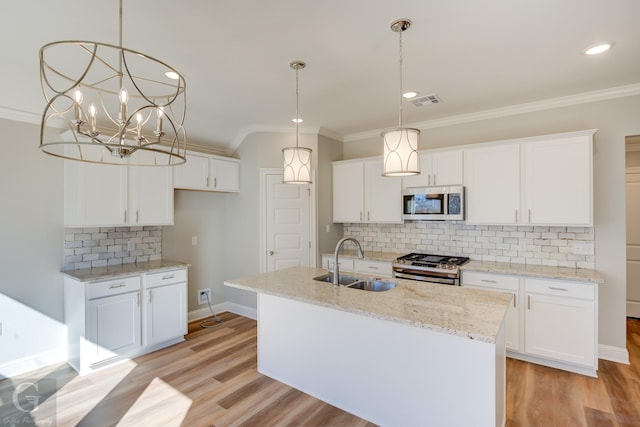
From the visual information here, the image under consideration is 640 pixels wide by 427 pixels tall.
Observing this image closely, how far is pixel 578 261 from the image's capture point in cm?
337

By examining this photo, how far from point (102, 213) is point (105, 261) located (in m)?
0.64

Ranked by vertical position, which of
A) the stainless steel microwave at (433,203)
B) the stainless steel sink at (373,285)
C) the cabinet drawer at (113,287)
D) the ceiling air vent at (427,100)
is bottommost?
the cabinet drawer at (113,287)

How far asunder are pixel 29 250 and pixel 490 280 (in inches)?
181

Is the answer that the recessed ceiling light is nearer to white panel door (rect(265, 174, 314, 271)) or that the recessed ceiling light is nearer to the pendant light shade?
the pendant light shade

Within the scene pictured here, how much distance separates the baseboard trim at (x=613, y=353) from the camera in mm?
3191

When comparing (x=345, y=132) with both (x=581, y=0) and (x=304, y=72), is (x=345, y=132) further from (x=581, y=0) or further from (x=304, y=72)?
(x=581, y=0)

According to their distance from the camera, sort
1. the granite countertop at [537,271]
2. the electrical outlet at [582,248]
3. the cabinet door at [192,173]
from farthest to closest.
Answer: the cabinet door at [192,173] → the electrical outlet at [582,248] → the granite countertop at [537,271]

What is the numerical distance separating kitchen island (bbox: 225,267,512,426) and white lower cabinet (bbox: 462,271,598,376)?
3.67 feet

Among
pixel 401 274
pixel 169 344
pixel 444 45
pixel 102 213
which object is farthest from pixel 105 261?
pixel 444 45

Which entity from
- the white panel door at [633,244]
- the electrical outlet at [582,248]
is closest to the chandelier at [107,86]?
the electrical outlet at [582,248]

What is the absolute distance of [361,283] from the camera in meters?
2.83

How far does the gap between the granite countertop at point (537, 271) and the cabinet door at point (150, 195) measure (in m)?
3.39

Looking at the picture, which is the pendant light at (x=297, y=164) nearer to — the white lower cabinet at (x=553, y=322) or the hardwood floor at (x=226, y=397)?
the hardwood floor at (x=226, y=397)

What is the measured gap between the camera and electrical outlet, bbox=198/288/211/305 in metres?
4.61
